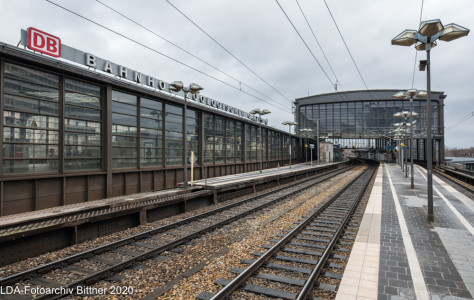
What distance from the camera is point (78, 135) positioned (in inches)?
527

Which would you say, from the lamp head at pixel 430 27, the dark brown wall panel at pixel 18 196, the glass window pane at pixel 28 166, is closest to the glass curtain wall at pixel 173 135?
the glass window pane at pixel 28 166

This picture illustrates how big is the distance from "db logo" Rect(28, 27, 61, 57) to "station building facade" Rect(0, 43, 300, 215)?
1.09 metres

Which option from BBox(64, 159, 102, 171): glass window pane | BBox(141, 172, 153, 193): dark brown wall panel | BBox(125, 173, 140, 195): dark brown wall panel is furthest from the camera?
BBox(141, 172, 153, 193): dark brown wall panel

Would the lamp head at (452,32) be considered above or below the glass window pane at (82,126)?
above

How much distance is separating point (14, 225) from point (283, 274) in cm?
801

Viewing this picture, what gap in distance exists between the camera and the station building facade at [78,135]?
10864 millimetres

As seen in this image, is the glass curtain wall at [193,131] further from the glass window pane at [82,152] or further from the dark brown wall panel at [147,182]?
the glass window pane at [82,152]

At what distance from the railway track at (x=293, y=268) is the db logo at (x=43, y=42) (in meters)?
13.4

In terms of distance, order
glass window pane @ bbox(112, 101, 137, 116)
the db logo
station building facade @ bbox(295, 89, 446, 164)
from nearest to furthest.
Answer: the db logo < glass window pane @ bbox(112, 101, 137, 116) < station building facade @ bbox(295, 89, 446, 164)

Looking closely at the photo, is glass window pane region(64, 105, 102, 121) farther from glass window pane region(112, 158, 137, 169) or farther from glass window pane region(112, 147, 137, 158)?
glass window pane region(112, 158, 137, 169)

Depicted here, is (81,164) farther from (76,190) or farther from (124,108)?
(124,108)

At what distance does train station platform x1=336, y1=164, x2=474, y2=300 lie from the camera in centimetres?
503

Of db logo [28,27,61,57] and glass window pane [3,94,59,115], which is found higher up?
db logo [28,27,61,57]

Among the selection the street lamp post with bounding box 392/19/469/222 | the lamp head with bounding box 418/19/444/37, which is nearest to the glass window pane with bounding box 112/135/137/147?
the street lamp post with bounding box 392/19/469/222
